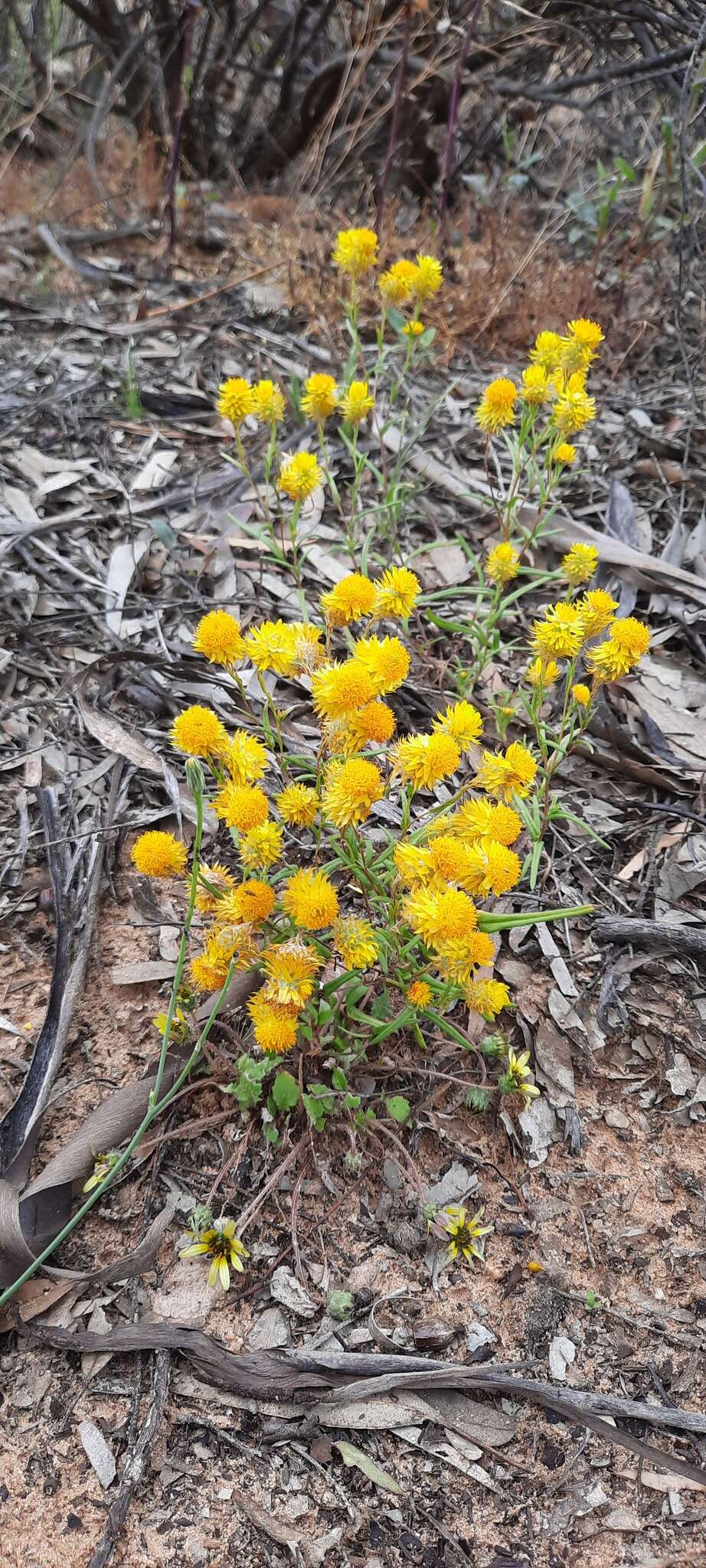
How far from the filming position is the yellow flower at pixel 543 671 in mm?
2012

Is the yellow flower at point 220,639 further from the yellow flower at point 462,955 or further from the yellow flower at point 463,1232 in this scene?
the yellow flower at point 463,1232

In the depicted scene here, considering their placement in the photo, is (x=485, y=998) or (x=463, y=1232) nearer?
(x=485, y=998)

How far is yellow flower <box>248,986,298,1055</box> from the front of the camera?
1.60 m

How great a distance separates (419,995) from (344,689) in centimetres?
57

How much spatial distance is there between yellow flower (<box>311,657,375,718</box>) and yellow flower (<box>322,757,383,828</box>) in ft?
0.29

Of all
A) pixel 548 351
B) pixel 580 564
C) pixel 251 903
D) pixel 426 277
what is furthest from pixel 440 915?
pixel 426 277

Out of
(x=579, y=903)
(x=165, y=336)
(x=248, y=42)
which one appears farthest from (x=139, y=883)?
(x=248, y=42)

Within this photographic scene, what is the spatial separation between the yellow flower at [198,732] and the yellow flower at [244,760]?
50mm

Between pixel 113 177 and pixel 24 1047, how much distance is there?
5.58 m

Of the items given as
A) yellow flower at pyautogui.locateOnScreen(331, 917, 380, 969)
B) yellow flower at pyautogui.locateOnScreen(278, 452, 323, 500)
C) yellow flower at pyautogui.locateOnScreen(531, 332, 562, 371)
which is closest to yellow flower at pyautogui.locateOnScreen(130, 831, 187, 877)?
yellow flower at pyautogui.locateOnScreen(331, 917, 380, 969)

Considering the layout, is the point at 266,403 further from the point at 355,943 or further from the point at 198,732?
the point at 355,943

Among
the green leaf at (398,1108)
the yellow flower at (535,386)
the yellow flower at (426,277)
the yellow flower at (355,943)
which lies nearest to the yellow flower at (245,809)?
the yellow flower at (355,943)

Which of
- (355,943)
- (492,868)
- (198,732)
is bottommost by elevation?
(355,943)

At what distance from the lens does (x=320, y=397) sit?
94.3 inches
